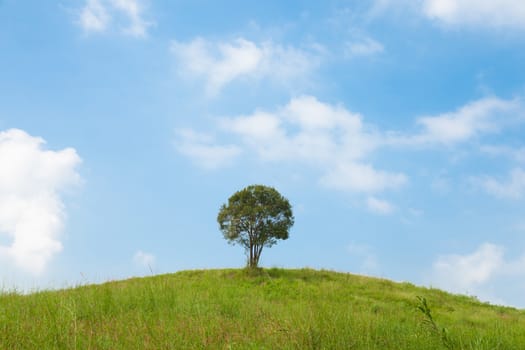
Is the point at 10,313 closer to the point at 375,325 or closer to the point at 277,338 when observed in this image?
the point at 277,338

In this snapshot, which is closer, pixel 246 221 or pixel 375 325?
pixel 375 325

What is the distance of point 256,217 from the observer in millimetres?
35375

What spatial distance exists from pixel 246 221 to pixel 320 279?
7.80 metres

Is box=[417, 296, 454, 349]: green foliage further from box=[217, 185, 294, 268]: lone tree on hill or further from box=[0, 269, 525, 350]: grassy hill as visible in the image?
box=[217, 185, 294, 268]: lone tree on hill

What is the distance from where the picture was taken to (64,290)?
13.4 metres

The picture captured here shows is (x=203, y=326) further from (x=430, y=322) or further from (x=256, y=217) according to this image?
(x=256, y=217)

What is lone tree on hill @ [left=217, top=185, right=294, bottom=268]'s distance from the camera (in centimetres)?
3547

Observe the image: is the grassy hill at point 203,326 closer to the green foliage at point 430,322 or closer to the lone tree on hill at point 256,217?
the green foliage at point 430,322

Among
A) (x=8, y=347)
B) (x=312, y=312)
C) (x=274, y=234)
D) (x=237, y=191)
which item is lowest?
(x=8, y=347)

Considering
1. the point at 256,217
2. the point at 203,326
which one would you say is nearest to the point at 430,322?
the point at 203,326

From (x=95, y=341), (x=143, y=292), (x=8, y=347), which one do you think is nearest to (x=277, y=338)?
(x=95, y=341)

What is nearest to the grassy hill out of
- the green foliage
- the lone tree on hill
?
the green foliage

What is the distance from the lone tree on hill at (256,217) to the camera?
1396 inches

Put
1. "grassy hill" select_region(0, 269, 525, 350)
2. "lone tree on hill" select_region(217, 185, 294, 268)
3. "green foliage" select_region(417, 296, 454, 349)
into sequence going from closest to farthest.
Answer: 1. "green foliage" select_region(417, 296, 454, 349)
2. "grassy hill" select_region(0, 269, 525, 350)
3. "lone tree on hill" select_region(217, 185, 294, 268)
